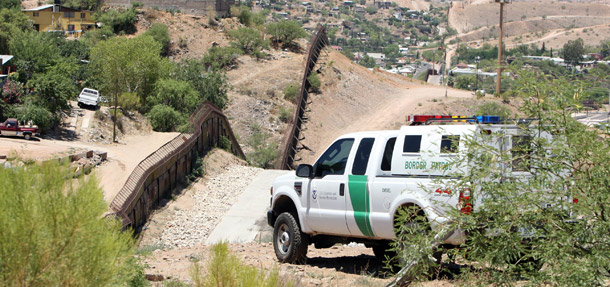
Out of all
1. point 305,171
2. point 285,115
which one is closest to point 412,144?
point 305,171

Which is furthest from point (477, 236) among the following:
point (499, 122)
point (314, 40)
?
point (314, 40)

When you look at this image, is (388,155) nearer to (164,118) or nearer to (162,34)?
(164,118)

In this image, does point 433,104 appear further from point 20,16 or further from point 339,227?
point 339,227

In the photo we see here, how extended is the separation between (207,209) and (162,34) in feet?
151

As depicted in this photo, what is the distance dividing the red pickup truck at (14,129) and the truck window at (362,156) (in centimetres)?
2984

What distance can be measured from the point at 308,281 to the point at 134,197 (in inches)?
723

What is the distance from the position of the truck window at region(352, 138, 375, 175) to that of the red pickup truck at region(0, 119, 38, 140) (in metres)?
29.8

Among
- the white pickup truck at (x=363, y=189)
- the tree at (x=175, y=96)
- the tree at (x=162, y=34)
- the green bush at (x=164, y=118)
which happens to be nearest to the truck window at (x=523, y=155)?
the white pickup truck at (x=363, y=189)

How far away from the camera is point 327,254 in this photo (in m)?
16.8

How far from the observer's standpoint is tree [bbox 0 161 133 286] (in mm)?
6656

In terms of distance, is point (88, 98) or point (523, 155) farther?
point (88, 98)

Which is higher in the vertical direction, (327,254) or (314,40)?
(314,40)

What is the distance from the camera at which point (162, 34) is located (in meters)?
80.2

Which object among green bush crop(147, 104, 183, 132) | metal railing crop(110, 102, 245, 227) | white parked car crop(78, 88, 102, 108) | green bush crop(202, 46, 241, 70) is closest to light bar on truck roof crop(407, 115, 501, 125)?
metal railing crop(110, 102, 245, 227)
